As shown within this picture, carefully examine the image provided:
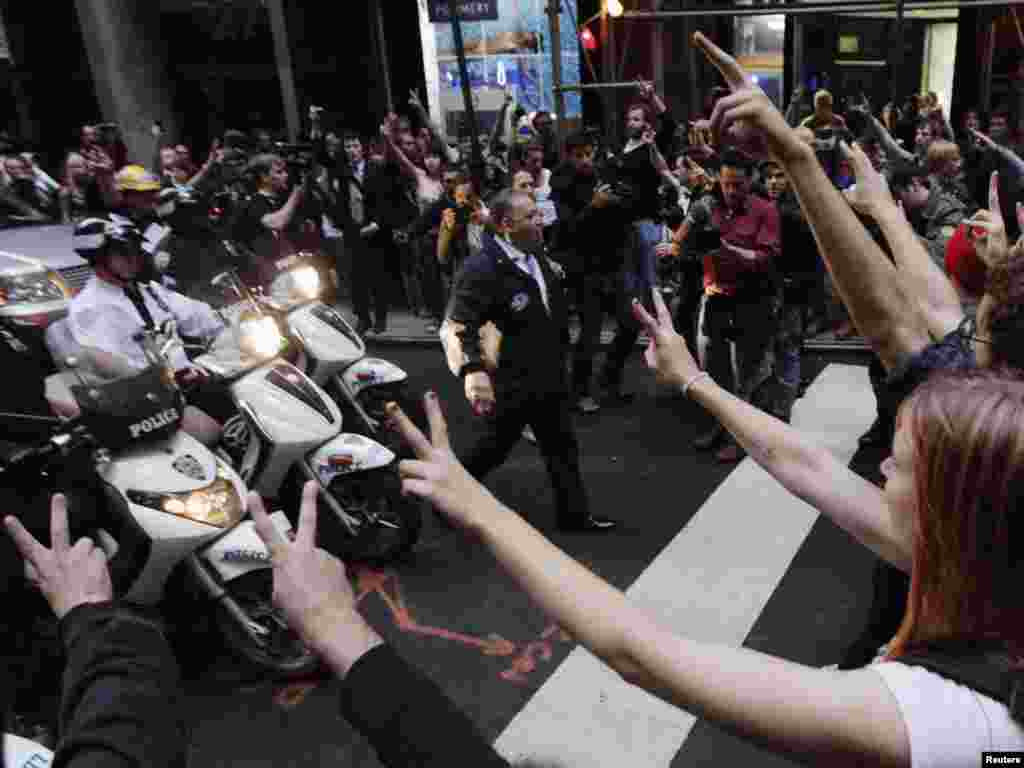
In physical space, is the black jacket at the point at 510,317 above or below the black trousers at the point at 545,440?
above

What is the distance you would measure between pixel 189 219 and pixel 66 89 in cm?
1548

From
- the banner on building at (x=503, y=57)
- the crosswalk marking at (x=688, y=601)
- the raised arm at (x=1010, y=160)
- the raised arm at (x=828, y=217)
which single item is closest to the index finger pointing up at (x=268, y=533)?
the crosswalk marking at (x=688, y=601)

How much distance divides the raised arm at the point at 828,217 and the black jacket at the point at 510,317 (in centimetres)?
243

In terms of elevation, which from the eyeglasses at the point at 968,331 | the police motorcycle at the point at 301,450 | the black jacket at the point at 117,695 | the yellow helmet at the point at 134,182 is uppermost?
the yellow helmet at the point at 134,182

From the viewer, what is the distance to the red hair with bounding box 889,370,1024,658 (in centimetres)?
110

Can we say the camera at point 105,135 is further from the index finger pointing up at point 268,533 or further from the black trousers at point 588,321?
the index finger pointing up at point 268,533

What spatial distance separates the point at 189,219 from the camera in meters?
7.16

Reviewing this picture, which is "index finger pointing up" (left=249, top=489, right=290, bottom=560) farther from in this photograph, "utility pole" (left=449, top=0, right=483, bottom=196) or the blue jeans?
"utility pole" (left=449, top=0, right=483, bottom=196)

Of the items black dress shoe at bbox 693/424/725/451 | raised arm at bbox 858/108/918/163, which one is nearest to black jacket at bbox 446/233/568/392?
black dress shoe at bbox 693/424/725/451

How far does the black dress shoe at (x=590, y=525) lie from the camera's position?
15.8 ft

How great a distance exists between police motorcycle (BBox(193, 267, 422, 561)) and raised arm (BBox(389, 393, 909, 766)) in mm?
3086

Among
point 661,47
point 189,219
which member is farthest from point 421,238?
point 661,47

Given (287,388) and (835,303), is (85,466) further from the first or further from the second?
(835,303)

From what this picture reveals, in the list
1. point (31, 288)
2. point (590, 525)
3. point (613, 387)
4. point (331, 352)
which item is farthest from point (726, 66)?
point (31, 288)
